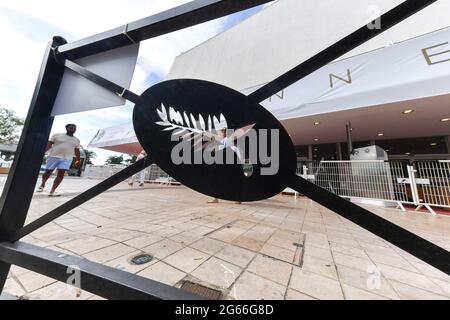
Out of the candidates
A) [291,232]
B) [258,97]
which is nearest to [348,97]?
[291,232]

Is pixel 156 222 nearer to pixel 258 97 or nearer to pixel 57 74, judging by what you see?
pixel 57 74

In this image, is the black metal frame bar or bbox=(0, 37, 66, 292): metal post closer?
the black metal frame bar

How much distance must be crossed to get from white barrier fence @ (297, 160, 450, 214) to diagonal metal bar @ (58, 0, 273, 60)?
184 inches

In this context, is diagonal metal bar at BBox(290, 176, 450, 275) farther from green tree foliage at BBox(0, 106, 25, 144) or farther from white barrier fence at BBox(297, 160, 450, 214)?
green tree foliage at BBox(0, 106, 25, 144)

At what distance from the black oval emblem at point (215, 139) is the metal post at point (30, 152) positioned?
0.47 m

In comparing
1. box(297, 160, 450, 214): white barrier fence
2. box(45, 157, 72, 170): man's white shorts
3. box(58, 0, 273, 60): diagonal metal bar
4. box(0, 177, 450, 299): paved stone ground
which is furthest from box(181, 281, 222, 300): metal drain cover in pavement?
box(297, 160, 450, 214): white barrier fence

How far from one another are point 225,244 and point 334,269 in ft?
2.08

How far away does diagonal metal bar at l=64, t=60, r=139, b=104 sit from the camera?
64 centimetres

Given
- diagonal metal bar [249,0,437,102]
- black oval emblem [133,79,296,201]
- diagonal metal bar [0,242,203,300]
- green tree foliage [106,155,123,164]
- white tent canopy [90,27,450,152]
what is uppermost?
green tree foliage [106,155,123,164]

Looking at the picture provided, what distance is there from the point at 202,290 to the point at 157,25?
1.01 meters

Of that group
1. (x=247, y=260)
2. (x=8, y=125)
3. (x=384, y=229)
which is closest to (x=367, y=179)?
(x=247, y=260)

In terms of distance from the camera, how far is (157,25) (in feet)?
2.02

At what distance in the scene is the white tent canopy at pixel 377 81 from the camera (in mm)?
2939

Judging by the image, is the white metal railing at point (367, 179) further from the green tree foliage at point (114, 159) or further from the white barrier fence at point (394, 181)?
the green tree foliage at point (114, 159)
